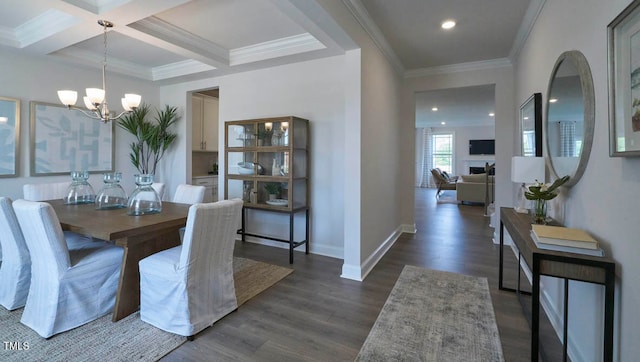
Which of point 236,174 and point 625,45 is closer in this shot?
point 625,45

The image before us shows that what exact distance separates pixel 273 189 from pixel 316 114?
1109 millimetres

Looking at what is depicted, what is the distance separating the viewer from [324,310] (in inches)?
94.0

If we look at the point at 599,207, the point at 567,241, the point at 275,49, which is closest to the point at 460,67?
the point at 275,49

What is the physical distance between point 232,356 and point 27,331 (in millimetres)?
1482

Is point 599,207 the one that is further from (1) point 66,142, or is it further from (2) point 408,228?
(1) point 66,142

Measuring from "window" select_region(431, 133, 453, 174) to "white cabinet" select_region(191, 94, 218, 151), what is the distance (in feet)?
32.3

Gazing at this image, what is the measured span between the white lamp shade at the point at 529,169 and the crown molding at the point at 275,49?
7.52 feet

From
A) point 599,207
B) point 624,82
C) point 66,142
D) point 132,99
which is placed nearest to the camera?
point 624,82

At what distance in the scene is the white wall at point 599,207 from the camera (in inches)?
48.1

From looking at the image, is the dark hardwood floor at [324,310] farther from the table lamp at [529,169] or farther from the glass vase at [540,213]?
the table lamp at [529,169]

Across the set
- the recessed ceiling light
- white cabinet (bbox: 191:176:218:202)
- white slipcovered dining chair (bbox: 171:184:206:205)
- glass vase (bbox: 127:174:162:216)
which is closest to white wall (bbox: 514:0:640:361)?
the recessed ceiling light

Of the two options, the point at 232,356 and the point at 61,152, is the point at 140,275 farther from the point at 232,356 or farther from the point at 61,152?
the point at 61,152

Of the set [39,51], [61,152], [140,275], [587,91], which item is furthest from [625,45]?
[61,152]

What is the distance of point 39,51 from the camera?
3512 millimetres
